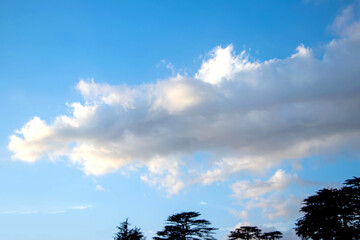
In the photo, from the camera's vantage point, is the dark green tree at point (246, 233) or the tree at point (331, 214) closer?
the tree at point (331, 214)

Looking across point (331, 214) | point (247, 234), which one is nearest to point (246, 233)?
point (247, 234)

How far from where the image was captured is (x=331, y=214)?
141ft

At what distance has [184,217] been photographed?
189 ft

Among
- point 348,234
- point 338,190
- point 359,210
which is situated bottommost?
point 348,234

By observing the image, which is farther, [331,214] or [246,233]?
[246,233]

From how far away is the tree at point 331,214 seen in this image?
40656 mm

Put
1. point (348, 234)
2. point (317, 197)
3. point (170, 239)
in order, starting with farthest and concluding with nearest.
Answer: point (170, 239) → point (317, 197) → point (348, 234)

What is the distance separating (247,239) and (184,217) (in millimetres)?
19630

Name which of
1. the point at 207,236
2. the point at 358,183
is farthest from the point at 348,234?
the point at 207,236

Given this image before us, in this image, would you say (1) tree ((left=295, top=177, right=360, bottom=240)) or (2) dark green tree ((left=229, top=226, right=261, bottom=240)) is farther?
(2) dark green tree ((left=229, top=226, right=261, bottom=240))

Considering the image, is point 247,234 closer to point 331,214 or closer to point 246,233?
point 246,233

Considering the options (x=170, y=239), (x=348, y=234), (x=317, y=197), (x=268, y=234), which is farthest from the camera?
(x=268, y=234)

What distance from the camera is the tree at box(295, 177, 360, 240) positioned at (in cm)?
4066

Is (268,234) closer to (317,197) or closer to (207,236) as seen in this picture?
(207,236)
